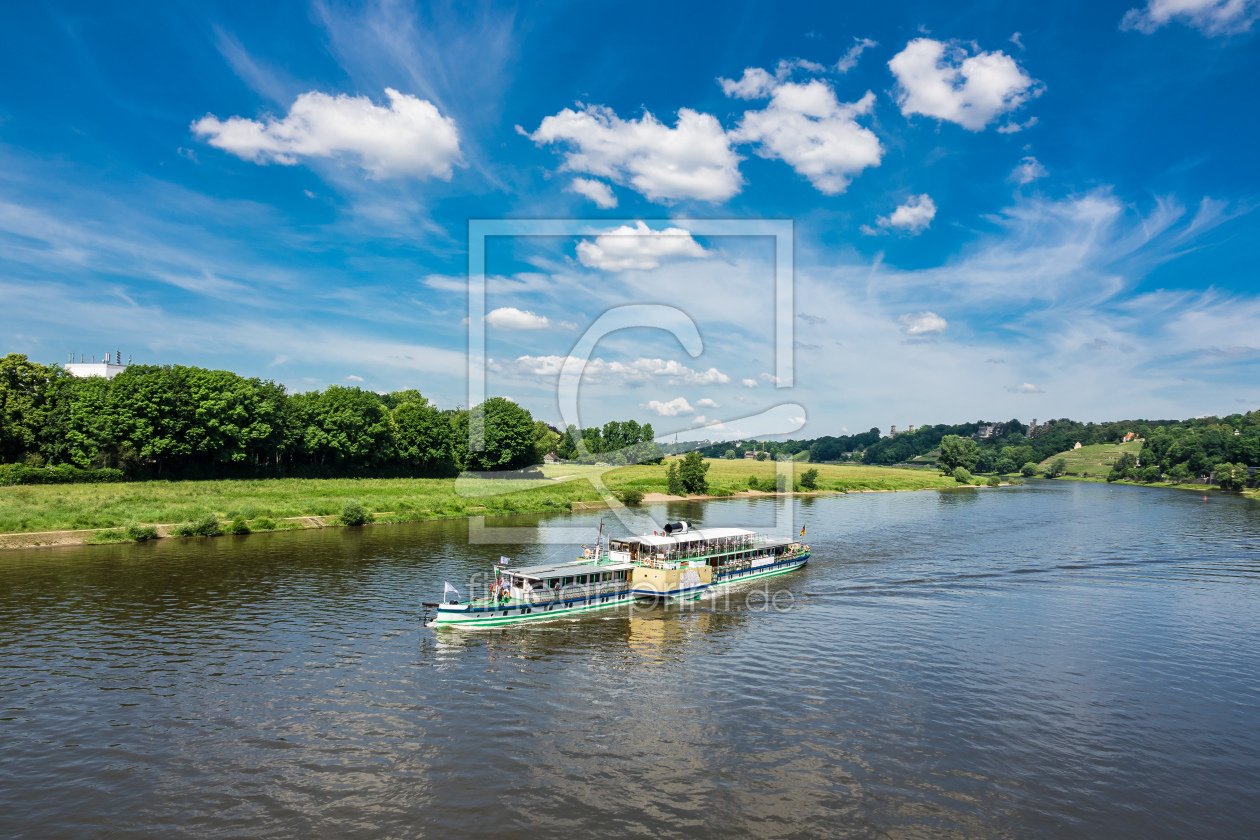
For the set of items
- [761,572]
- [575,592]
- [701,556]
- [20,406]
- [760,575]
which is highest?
[20,406]

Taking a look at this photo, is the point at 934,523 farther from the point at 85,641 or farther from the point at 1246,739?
the point at 85,641

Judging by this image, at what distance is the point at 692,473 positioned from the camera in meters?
142

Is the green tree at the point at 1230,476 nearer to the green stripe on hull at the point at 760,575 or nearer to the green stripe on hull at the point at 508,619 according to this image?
the green stripe on hull at the point at 760,575

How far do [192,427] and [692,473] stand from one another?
293 ft

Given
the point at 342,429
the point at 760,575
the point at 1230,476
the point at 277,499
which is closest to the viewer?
the point at 760,575

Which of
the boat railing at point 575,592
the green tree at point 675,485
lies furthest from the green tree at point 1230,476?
the boat railing at point 575,592

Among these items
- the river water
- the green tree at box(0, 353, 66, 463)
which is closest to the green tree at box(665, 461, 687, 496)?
the river water

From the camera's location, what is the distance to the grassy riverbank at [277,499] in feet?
242

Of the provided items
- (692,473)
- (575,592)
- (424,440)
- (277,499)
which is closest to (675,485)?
(692,473)

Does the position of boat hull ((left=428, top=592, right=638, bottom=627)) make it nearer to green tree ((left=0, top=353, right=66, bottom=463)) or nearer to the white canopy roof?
the white canopy roof

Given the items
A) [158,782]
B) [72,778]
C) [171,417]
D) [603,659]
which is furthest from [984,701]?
[171,417]

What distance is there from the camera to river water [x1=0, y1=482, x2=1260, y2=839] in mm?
24828

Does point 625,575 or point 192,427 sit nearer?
point 625,575

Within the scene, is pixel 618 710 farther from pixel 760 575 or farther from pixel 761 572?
pixel 761 572
